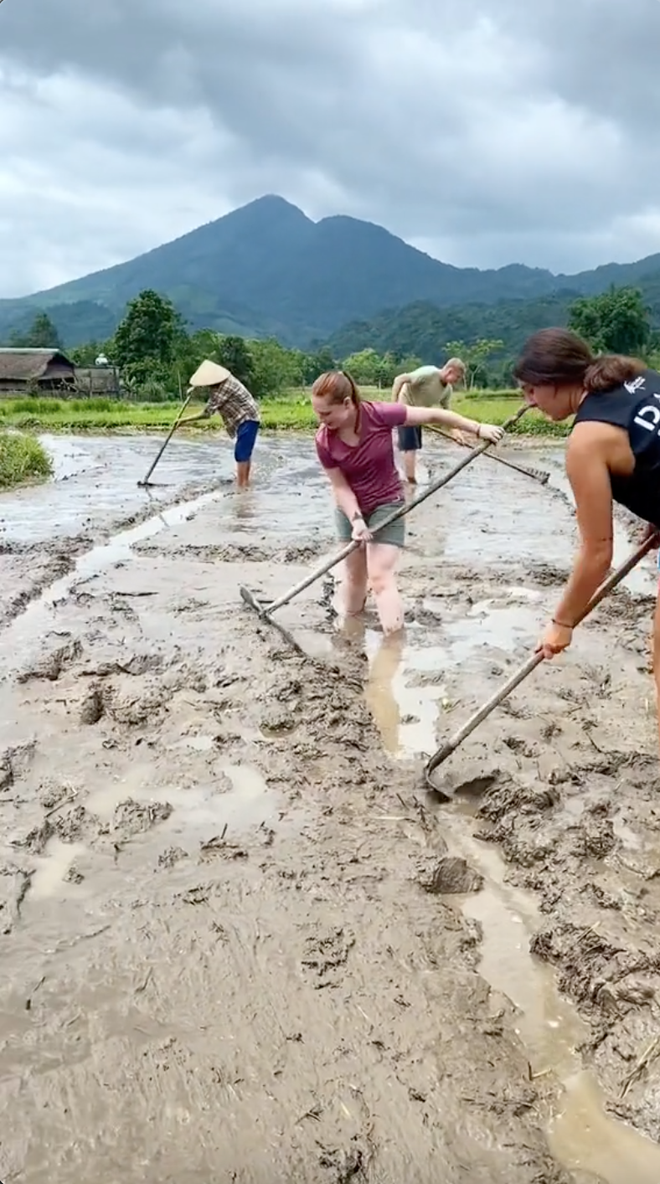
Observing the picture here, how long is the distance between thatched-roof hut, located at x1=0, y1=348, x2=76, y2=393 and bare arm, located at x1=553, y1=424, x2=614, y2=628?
123ft

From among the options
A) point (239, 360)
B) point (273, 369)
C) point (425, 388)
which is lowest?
point (273, 369)

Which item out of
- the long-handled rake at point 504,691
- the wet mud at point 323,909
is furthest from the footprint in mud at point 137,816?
the long-handled rake at point 504,691

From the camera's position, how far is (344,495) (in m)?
5.28

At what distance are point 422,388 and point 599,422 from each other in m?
7.91

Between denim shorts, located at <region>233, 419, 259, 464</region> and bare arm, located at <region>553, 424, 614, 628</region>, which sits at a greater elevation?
bare arm, located at <region>553, 424, 614, 628</region>

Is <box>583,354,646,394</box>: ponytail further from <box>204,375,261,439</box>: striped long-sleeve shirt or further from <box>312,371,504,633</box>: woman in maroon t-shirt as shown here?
<box>204,375,261,439</box>: striped long-sleeve shirt

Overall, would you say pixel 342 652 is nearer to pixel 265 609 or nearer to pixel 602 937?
pixel 265 609

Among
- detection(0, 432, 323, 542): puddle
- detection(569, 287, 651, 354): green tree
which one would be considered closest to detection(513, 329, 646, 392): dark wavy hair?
detection(0, 432, 323, 542): puddle

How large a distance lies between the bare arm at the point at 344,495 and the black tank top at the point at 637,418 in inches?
98.7

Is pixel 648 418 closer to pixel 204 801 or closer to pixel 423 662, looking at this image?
pixel 204 801

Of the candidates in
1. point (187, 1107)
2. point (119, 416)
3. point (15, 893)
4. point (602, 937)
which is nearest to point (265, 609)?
point (15, 893)

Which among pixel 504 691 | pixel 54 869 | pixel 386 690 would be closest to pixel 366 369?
pixel 386 690

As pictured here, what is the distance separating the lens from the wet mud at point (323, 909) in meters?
1.96

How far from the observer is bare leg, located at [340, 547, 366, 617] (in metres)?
5.74
